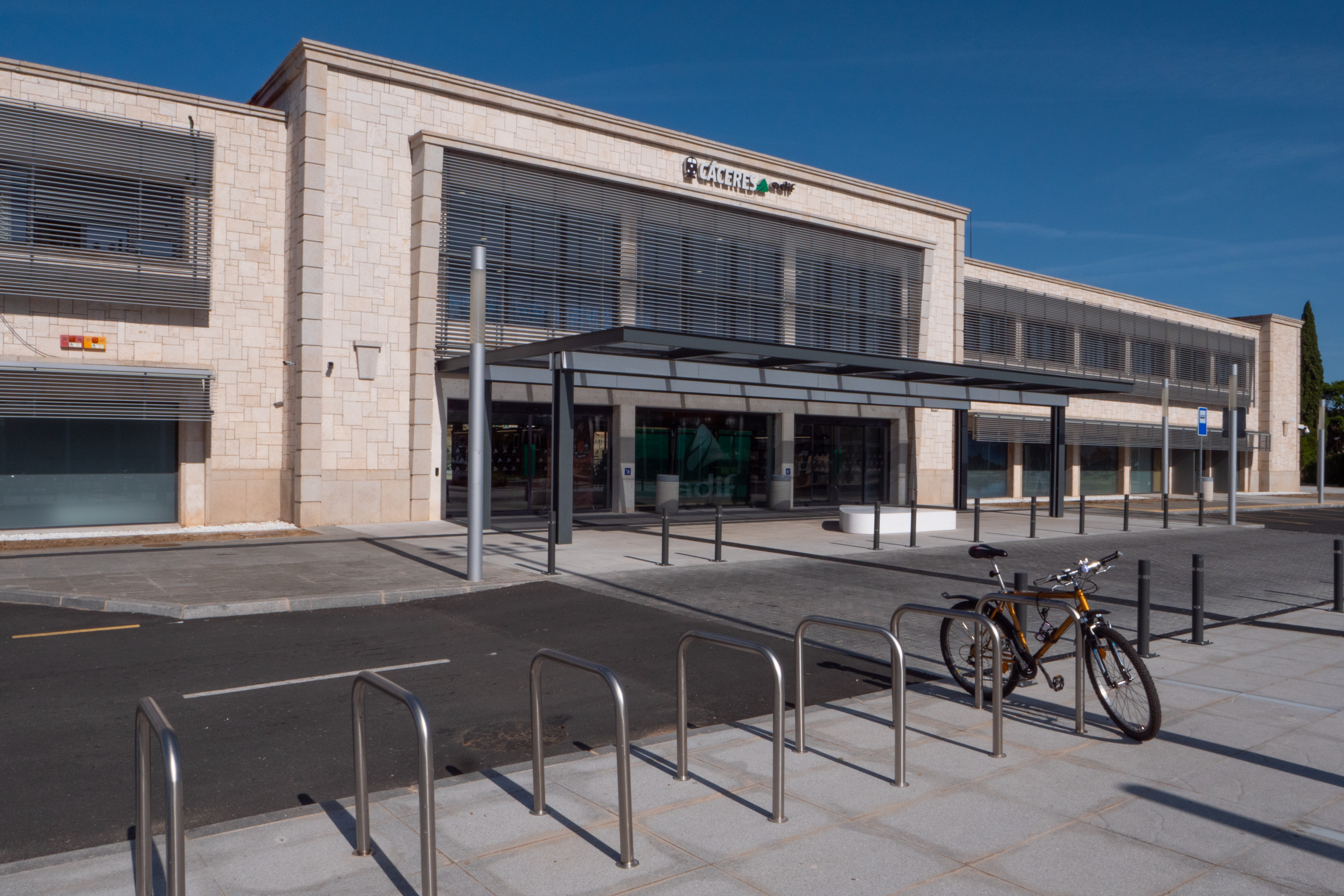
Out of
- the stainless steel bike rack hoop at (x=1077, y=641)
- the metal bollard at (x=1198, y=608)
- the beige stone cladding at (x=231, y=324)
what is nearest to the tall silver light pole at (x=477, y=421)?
the stainless steel bike rack hoop at (x=1077, y=641)

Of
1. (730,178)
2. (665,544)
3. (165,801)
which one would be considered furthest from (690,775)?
(730,178)

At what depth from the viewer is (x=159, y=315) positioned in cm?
1842

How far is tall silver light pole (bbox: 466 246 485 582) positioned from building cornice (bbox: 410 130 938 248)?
30.3 ft

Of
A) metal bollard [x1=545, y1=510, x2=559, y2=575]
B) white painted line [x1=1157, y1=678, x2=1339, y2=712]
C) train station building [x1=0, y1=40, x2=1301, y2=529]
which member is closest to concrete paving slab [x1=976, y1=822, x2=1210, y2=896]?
white painted line [x1=1157, y1=678, x2=1339, y2=712]

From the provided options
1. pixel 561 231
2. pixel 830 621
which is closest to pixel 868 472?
pixel 561 231

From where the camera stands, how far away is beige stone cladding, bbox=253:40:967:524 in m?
19.3

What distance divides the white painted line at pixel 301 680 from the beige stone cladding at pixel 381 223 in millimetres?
12016

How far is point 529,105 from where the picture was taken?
21500 millimetres

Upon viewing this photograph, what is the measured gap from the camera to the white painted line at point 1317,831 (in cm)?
443

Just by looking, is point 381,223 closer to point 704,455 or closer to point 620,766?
point 704,455

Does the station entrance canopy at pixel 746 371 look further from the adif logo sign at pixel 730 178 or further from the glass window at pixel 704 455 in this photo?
the adif logo sign at pixel 730 178

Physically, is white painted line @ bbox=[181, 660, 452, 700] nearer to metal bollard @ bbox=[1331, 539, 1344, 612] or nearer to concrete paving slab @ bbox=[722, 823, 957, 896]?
concrete paving slab @ bbox=[722, 823, 957, 896]

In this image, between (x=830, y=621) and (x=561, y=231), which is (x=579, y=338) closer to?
(x=561, y=231)

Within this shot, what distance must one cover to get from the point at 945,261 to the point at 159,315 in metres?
22.6
